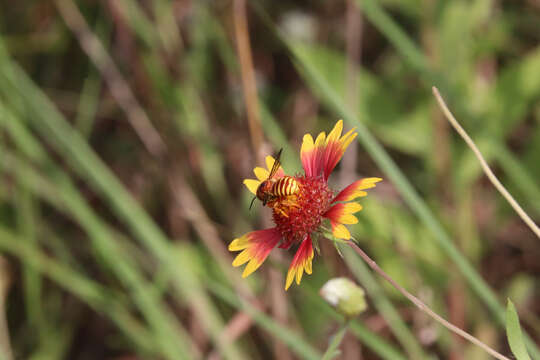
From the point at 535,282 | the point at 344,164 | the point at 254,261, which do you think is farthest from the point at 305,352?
the point at 535,282

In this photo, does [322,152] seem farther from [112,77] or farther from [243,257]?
[112,77]

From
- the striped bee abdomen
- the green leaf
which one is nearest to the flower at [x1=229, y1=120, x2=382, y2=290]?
the striped bee abdomen

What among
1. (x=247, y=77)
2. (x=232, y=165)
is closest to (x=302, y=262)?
(x=247, y=77)

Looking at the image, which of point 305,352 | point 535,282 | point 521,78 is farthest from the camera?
point 535,282

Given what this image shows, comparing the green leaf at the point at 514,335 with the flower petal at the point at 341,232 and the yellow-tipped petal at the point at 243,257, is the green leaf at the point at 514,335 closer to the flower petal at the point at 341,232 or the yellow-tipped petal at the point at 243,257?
the flower petal at the point at 341,232

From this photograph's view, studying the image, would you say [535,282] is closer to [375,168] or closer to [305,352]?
[375,168]

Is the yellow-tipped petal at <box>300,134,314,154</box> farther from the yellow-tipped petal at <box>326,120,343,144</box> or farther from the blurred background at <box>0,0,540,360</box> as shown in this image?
the blurred background at <box>0,0,540,360</box>

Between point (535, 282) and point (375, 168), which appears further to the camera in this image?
point (375, 168)
